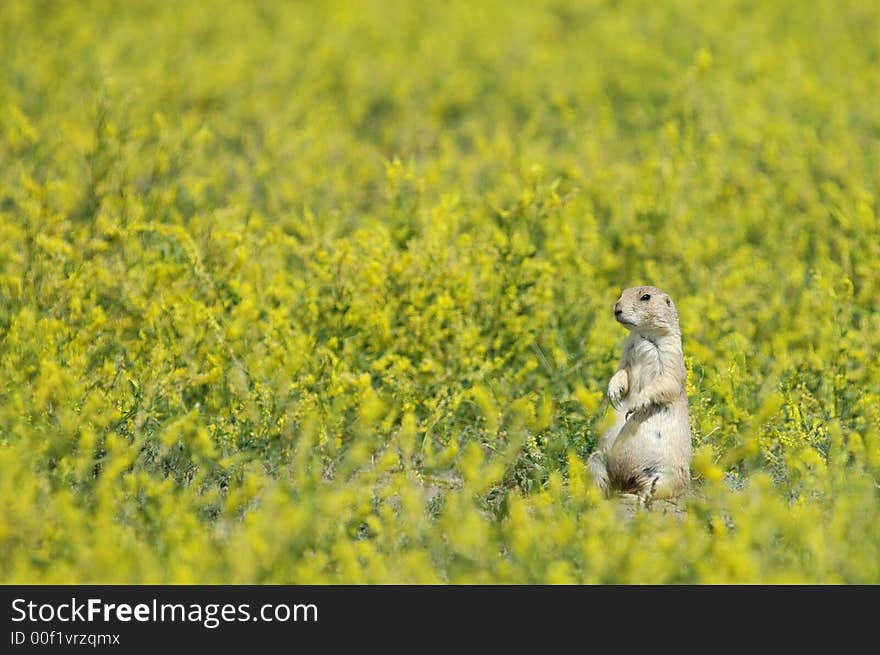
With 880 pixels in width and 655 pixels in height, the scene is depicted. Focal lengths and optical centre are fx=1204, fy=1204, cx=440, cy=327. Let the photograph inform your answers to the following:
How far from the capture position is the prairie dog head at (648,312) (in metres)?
4.46

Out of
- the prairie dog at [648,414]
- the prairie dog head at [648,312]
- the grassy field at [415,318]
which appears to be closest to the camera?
the grassy field at [415,318]

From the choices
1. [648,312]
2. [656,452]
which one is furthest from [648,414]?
[648,312]

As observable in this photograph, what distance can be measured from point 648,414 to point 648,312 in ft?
1.24

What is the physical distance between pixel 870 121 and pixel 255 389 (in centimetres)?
600

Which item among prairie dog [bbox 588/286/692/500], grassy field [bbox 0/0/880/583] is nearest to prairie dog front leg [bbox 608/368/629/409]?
prairie dog [bbox 588/286/692/500]

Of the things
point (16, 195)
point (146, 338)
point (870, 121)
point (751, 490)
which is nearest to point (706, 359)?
point (751, 490)

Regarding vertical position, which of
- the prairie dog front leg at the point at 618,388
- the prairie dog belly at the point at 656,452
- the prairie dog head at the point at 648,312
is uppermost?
the prairie dog head at the point at 648,312

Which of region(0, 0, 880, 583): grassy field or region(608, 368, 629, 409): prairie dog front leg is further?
region(608, 368, 629, 409): prairie dog front leg

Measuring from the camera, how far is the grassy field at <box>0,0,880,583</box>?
12.2 ft

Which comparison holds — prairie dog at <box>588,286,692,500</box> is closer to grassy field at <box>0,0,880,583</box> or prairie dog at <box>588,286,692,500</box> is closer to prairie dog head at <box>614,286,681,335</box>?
prairie dog head at <box>614,286,681,335</box>

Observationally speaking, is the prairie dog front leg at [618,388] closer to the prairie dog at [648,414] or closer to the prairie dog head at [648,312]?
the prairie dog at [648,414]

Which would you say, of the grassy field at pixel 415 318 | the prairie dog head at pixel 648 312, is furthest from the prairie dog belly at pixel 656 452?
the prairie dog head at pixel 648 312

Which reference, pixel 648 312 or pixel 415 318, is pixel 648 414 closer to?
pixel 648 312

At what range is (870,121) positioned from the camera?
29.4 feet
